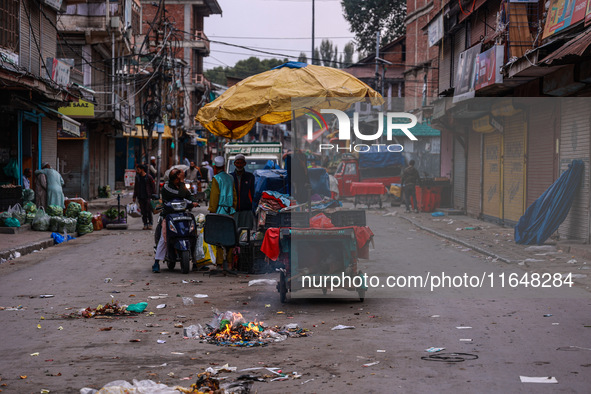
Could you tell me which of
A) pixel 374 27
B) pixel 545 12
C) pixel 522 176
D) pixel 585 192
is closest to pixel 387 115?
pixel 585 192

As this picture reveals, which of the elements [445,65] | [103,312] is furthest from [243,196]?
[445,65]

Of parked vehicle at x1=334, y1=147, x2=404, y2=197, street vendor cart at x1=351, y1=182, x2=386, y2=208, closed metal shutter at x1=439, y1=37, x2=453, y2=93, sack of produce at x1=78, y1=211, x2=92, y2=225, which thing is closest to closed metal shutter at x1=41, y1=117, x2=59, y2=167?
sack of produce at x1=78, y1=211, x2=92, y2=225

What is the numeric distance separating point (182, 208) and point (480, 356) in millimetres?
7117

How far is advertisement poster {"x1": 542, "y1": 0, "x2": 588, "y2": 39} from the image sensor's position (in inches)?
526

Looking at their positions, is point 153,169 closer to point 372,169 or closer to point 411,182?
point 411,182

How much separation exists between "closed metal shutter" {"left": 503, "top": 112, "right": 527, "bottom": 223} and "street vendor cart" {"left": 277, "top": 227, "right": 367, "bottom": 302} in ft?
38.7

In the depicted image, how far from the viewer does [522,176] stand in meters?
19.4

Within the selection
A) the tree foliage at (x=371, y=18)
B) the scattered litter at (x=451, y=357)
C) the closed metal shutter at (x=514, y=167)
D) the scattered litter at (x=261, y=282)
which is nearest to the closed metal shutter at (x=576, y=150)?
the closed metal shutter at (x=514, y=167)

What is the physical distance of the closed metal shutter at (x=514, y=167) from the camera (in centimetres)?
1942

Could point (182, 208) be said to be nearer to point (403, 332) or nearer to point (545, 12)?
point (403, 332)

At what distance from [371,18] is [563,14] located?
4875cm

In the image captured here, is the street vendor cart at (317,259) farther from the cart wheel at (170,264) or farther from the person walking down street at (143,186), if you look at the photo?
the person walking down street at (143,186)

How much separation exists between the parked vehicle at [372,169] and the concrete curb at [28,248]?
69.2 feet

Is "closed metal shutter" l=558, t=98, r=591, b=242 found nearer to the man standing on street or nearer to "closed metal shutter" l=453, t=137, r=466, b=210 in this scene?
"closed metal shutter" l=453, t=137, r=466, b=210
